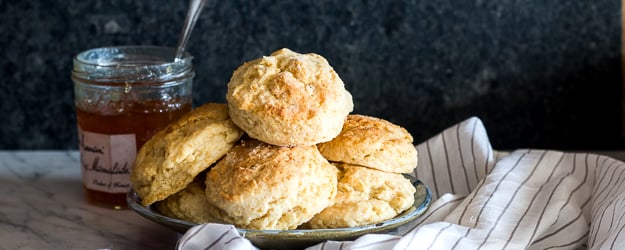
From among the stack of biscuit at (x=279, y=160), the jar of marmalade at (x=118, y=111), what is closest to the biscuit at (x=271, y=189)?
the stack of biscuit at (x=279, y=160)

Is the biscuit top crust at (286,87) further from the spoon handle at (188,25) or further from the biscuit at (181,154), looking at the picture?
the spoon handle at (188,25)

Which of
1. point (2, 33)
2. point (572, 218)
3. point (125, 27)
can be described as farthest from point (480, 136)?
point (2, 33)

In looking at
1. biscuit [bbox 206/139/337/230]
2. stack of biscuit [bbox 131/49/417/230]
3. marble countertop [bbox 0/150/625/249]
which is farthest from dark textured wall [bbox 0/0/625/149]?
biscuit [bbox 206/139/337/230]

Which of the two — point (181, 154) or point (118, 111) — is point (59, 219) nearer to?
point (118, 111)

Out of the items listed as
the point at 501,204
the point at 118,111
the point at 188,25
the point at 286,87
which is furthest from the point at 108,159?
the point at 501,204

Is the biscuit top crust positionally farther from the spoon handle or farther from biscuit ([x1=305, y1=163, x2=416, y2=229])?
the spoon handle

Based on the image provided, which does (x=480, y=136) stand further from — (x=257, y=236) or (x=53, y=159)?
(x=53, y=159)
